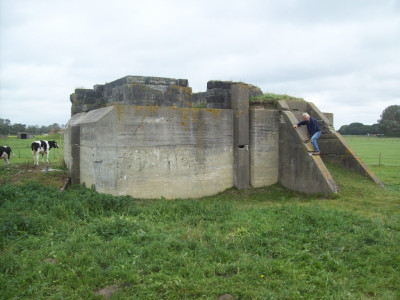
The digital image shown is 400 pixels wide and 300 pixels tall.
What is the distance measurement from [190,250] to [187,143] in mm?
5207

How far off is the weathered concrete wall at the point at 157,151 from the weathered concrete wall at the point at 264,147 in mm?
805

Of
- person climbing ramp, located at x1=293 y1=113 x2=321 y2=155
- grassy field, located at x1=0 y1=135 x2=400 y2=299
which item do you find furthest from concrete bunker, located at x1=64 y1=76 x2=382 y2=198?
grassy field, located at x1=0 y1=135 x2=400 y2=299

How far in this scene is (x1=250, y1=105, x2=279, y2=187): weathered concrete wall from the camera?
1131 centimetres

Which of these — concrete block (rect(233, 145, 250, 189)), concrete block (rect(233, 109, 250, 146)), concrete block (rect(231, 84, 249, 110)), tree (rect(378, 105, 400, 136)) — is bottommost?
concrete block (rect(233, 145, 250, 189))

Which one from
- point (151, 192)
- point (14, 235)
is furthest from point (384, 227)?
point (14, 235)

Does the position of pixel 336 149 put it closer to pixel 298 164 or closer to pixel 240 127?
pixel 298 164

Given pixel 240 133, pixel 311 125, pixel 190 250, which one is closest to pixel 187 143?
pixel 240 133

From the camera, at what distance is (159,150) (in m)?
9.78

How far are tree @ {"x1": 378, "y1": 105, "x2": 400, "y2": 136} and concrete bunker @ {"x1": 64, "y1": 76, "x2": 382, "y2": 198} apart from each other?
71004mm

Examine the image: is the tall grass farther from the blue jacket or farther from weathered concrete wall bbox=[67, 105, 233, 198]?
the blue jacket

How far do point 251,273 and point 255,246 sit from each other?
95 cm

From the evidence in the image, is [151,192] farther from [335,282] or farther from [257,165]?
[335,282]

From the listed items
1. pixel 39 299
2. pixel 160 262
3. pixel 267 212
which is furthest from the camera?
pixel 267 212

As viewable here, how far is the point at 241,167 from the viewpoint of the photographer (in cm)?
1110
